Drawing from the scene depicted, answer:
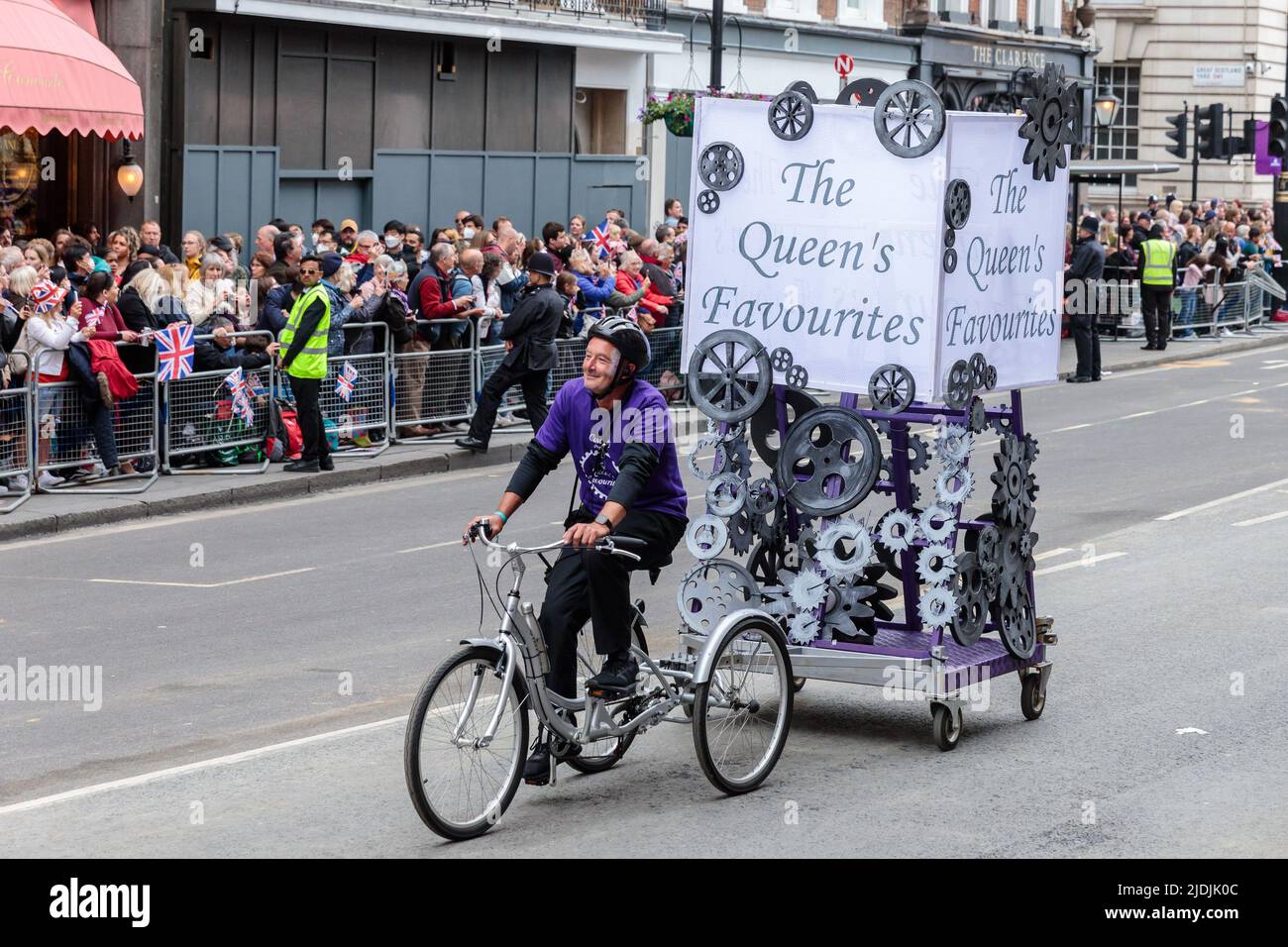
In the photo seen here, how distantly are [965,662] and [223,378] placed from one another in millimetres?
A: 9649

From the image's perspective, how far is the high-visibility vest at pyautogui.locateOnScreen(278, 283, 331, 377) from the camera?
16672mm

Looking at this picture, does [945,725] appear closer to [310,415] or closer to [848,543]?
[848,543]

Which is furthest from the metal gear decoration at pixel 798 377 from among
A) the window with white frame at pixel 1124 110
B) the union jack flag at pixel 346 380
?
the window with white frame at pixel 1124 110

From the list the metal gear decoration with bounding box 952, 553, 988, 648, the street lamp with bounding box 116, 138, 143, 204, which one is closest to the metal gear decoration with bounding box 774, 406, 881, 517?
the metal gear decoration with bounding box 952, 553, 988, 648

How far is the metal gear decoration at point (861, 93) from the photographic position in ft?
30.3

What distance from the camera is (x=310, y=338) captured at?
16.7 meters

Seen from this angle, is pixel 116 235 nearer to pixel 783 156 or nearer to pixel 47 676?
pixel 47 676

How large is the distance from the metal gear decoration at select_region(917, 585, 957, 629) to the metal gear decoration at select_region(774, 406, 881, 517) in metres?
0.52

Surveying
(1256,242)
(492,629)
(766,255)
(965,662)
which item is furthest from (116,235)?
(1256,242)

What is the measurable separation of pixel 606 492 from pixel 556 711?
880 mm

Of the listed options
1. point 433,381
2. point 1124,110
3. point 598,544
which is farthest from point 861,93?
point 1124,110
